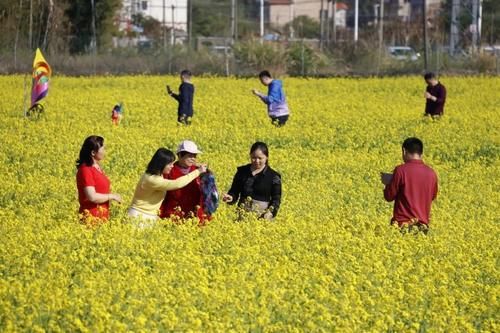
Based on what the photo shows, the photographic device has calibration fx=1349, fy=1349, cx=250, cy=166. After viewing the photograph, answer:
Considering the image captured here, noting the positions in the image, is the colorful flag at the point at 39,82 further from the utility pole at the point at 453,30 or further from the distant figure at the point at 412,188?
the utility pole at the point at 453,30

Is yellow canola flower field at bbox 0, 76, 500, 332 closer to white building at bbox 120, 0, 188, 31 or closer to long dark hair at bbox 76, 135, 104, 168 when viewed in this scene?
long dark hair at bbox 76, 135, 104, 168

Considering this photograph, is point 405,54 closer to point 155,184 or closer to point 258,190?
point 258,190

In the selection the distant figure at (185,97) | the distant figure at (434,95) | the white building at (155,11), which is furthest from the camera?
the white building at (155,11)

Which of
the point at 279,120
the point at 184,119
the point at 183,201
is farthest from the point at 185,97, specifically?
the point at 183,201

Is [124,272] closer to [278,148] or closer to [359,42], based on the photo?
[278,148]

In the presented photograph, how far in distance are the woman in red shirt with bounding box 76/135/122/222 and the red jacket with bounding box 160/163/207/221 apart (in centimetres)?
53

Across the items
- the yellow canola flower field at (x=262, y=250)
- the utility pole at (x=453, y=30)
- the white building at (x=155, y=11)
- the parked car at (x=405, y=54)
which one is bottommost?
the yellow canola flower field at (x=262, y=250)

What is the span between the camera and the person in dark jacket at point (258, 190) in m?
12.7

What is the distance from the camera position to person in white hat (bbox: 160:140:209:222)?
12.2 m

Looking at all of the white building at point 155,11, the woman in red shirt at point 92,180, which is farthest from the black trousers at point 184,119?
the white building at point 155,11

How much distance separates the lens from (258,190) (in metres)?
12.7

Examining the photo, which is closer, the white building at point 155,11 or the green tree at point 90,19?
the green tree at point 90,19

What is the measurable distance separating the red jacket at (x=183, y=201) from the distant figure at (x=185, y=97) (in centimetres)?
1169

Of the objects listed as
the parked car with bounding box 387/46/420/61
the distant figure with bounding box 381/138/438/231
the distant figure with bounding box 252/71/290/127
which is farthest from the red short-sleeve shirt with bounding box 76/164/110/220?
the parked car with bounding box 387/46/420/61
